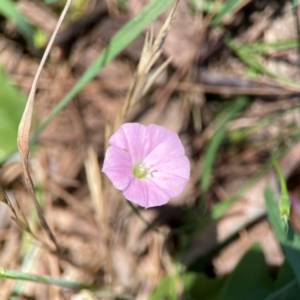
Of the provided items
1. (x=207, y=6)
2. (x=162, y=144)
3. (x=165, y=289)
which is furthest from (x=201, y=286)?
(x=207, y=6)

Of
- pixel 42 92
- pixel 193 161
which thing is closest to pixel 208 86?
pixel 193 161

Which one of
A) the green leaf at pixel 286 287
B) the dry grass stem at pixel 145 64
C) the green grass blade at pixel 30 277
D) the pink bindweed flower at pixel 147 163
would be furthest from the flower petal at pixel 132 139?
the green leaf at pixel 286 287

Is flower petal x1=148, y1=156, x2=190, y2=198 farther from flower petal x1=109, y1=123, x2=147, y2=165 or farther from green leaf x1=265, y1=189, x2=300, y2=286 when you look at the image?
green leaf x1=265, y1=189, x2=300, y2=286

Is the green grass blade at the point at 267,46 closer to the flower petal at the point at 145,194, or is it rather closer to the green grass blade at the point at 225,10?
the green grass blade at the point at 225,10

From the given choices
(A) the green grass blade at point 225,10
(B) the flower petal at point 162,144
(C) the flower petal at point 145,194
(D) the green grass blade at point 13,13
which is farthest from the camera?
(D) the green grass blade at point 13,13

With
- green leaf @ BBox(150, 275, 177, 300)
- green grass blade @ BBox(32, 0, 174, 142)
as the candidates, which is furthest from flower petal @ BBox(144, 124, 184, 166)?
green leaf @ BBox(150, 275, 177, 300)

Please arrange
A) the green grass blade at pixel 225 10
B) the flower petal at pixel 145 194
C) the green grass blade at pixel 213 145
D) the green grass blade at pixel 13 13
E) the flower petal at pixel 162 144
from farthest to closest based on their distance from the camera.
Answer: the green grass blade at pixel 213 145, the green grass blade at pixel 13 13, the green grass blade at pixel 225 10, the flower petal at pixel 162 144, the flower petal at pixel 145 194

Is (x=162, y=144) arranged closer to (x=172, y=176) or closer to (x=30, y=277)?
(x=172, y=176)

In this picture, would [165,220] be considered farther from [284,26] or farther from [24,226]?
[284,26]
